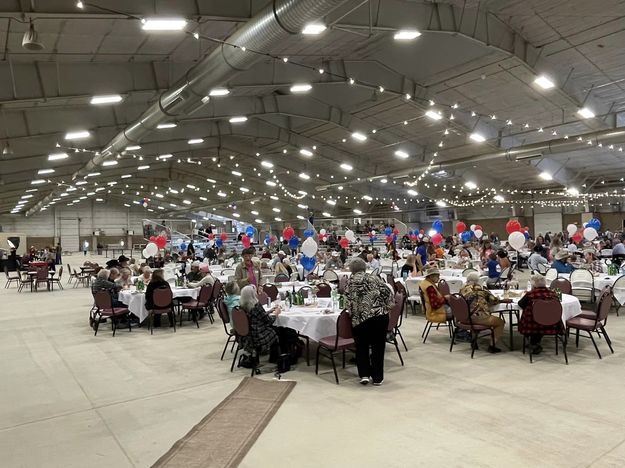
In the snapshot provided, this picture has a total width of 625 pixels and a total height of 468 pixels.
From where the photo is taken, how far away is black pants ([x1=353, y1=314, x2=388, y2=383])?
16.2 ft

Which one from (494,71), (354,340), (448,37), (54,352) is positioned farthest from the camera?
(494,71)

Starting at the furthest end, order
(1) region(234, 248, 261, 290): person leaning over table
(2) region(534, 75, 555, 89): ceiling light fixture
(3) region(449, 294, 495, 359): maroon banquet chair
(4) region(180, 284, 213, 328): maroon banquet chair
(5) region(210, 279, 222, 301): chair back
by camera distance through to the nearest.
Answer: (2) region(534, 75, 555, 89): ceiling light fixture → (5) region(210, 279, 222, 301): chair back → (4) region(180, 284, 213, 328): maroon banquet chair → (1) region(234, 248, 261, 290): person leaning over table → (3) region(449, 294, 495, 359): maroon banquet chair

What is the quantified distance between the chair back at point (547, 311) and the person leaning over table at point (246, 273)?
4.00 meters

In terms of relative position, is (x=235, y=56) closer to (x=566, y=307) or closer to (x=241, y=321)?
(x=241, y=321)

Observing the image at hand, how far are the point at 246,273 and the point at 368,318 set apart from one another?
9.87 ft

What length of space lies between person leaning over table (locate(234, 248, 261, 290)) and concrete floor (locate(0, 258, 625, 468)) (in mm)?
1073

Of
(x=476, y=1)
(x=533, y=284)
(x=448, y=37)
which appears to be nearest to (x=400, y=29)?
(x=476, y=1)

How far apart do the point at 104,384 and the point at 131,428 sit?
157 centimetres

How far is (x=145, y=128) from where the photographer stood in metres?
11.0

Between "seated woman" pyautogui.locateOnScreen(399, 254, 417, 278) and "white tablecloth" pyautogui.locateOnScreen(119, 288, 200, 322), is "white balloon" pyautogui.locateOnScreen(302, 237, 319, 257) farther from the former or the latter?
"white tablecloth" pyautogui.locateOnScreen(119, 288, 200, 322)

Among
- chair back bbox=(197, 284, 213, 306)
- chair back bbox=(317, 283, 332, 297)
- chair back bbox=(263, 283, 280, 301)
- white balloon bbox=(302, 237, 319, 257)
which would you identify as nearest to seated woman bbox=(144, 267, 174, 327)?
chair back bbox=(197, 284, 213, 306)

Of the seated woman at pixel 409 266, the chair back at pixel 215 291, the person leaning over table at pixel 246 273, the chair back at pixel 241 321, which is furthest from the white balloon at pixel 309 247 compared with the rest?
the chair back at pixel 241 321

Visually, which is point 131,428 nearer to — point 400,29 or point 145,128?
point 400,29

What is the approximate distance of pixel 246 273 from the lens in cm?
742
